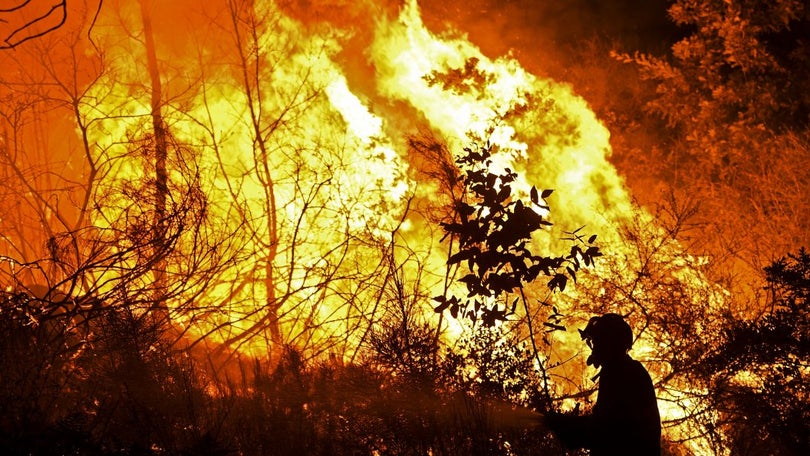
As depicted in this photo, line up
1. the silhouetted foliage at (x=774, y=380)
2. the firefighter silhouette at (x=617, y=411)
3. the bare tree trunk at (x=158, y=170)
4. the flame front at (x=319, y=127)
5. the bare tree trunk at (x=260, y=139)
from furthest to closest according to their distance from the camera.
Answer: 1. the flame front at (x=319, y=127)
2. the bare tree trunk at (x=260, y=139)
3. the bare tree trunk at (x=158, y=170)
4. the silhouetted foliage at (x=774, y=380)
5. the firefighter silhouette at (x=617, y=411)

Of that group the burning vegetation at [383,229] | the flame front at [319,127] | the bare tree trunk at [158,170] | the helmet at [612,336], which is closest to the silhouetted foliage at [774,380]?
the burning vegetation at [383,229]

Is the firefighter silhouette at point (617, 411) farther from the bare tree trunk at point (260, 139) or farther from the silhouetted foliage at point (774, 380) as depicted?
the bare tree trunk at point (260, 139)

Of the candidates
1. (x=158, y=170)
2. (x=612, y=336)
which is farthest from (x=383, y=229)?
(x=612, y=336)

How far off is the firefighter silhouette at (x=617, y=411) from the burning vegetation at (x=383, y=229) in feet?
3.80

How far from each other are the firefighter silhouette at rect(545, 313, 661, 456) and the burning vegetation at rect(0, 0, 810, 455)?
116 centimetres

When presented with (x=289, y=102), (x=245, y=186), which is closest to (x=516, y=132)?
(x=289, y=102)

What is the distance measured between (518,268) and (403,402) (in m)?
2.06

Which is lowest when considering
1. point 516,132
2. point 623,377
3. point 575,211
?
point 623,377

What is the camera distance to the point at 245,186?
11.2 metres

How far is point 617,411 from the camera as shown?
11.3 feet

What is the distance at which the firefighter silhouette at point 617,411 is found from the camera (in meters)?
3.40

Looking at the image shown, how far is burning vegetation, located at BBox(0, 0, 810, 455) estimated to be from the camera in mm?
5938

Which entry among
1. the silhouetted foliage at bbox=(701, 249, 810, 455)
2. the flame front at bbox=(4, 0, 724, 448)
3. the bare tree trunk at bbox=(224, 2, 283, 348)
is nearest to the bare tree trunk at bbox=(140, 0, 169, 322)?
the flame front at bbox=(4, 0, 724, 448)

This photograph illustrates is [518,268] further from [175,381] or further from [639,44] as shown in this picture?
[639,44]
